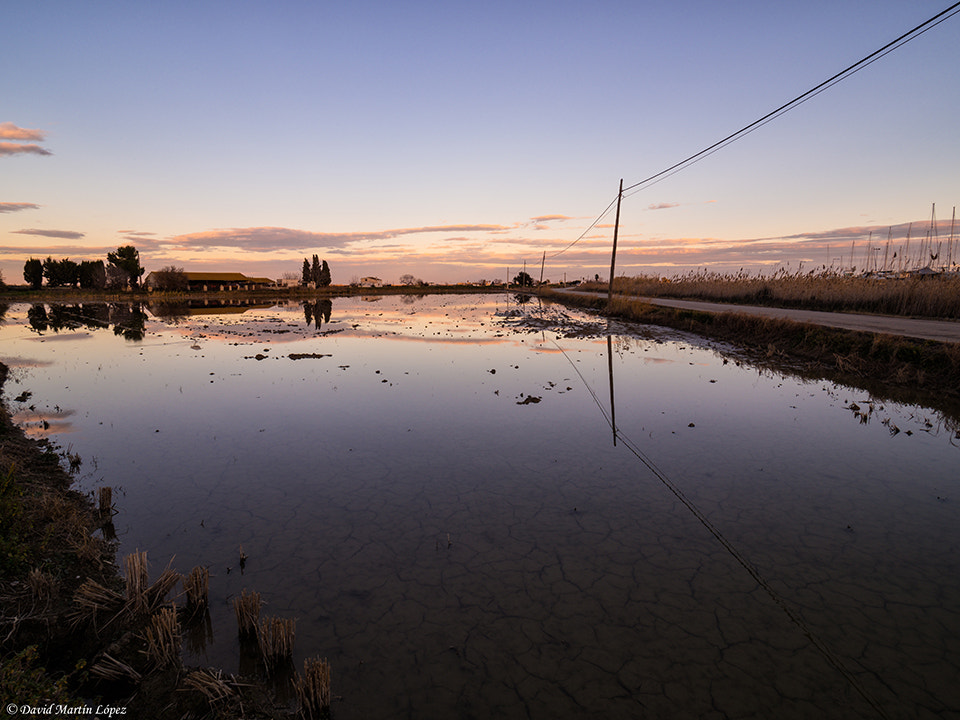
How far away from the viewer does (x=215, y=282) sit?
127m

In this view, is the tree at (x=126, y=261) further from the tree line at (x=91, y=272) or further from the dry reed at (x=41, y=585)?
the dry reed at (x=41, y=585)

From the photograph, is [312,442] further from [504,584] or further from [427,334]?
[427,334]

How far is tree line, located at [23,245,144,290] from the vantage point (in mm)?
119625

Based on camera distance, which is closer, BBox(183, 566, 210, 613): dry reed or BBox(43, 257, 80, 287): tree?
BBox(183, 566, 210, 613): dry reed

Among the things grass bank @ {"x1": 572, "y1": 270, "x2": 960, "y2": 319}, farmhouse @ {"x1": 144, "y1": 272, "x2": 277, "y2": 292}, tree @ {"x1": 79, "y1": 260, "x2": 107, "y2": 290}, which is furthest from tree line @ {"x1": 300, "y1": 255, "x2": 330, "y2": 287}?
grass bank @ {"x1": 572, "y1": 270, "x2": 960, "y2": 319}

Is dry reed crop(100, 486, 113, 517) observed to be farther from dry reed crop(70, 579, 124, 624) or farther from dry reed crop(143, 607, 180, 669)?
dry reed crop(143, 607, 180, 669)

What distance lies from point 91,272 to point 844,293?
16179 cm

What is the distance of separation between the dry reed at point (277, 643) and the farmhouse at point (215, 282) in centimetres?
13805

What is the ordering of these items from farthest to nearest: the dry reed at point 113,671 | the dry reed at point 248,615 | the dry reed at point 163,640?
the dry reed at point 248,615, the dry reed at point 163,640, the dry reed at point 113,671

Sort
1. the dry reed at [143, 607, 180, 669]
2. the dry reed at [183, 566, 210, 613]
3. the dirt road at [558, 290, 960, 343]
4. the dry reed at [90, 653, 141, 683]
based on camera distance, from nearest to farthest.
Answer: the dry reed at [90, 653, 141, 683] < the dry reed at [143, 607, 180, 669] < the dry reed at [183, 566, 210, 613] < the dirt road at [558, 290, 960, 343]

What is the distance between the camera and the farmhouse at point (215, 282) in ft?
399

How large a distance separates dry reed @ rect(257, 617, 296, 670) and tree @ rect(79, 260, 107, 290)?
152 m

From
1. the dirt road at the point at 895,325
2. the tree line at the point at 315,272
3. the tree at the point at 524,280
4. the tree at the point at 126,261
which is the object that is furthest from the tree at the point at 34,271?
the dirt road at the point at 895,325

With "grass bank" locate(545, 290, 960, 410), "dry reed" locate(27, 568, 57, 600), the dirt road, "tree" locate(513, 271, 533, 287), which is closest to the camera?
"dry reed" locate(27, 568, 57, 600)
